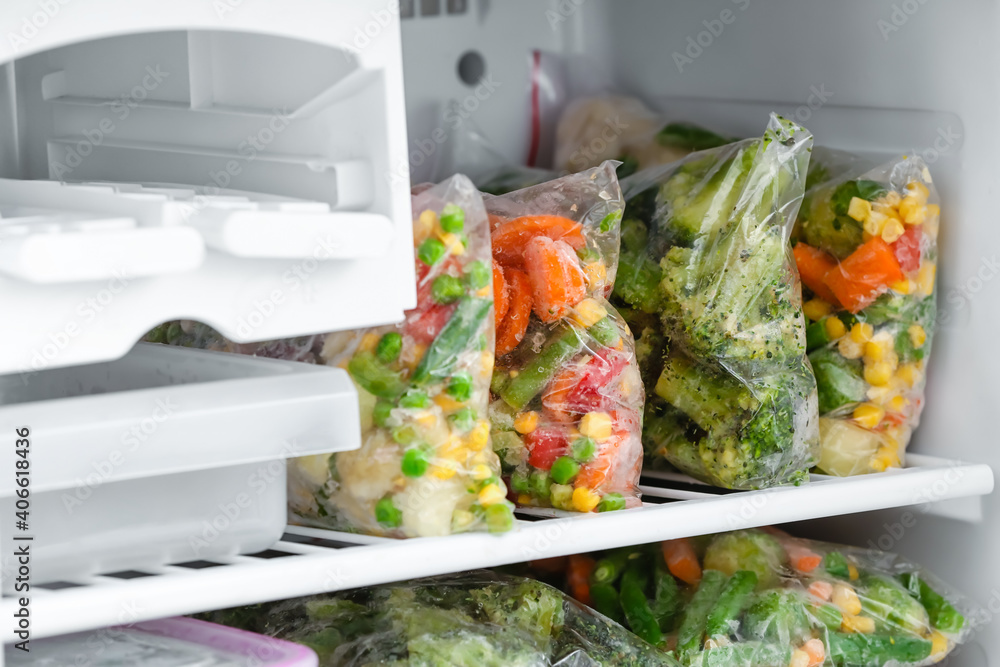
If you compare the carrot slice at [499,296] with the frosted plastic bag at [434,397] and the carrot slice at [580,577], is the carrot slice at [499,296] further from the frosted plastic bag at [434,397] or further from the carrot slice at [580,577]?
A: the carrot slice at [580,577]

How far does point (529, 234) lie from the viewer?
1024 millimetres

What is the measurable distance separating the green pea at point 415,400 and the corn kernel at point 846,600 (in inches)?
19.6

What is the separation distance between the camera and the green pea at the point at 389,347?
0.90 metres

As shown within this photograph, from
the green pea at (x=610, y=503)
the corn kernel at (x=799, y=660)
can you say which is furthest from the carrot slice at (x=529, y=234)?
the corn kernel at (x=799, y=660)

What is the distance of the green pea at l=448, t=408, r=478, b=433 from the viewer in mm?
897

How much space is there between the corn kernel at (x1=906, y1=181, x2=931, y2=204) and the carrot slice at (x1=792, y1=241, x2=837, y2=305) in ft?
0.33

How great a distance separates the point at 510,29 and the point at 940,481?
2.83 ft

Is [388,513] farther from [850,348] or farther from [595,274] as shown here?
[850,348]

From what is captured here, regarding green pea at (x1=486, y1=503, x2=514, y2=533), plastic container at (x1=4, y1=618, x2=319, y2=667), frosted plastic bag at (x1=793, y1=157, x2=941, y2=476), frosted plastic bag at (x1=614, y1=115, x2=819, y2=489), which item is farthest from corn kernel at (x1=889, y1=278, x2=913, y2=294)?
plastic container at (x1=4, y1=618, x2=319, y2=667)

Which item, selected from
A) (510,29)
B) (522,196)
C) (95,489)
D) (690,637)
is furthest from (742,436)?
(510,29)

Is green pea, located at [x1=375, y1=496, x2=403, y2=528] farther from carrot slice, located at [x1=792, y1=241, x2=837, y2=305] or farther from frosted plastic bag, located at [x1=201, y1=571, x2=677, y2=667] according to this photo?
carrot slice, located at [x1=792, y1=241, x2=837, y2=305]

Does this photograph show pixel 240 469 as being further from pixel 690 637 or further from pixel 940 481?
pixel 940 481

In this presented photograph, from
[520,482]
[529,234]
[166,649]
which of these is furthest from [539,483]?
[166,649]

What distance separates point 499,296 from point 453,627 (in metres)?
0.29
